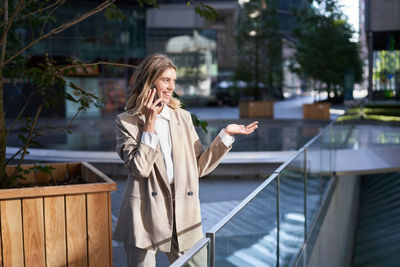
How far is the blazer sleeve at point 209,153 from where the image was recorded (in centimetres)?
320

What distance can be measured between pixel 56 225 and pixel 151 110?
1258 millimetres

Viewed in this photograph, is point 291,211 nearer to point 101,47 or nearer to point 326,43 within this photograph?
point 101,47

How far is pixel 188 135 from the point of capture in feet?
10.2

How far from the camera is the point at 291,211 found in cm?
512

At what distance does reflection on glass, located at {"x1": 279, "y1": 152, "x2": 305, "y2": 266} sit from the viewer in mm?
4500

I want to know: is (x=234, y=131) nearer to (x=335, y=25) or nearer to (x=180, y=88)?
(x=335, y=25)

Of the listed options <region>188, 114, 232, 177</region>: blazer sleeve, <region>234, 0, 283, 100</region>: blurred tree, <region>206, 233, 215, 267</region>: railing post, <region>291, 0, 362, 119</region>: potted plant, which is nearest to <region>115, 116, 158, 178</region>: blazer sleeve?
<region>188, 114, 232, 177</region>: blazer sleeve

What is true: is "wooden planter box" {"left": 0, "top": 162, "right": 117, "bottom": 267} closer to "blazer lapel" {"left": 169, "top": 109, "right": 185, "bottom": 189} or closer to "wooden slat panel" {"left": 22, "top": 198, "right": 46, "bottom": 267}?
"wooden slat panel" {"left": 22, "top": 198, "right": 46, "bottom": 267}

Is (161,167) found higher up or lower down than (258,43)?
lower down

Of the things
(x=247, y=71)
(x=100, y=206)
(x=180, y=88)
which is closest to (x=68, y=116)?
(x=247, y=71)

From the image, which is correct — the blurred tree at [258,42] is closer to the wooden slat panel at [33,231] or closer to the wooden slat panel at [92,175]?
the wooden slat panel at [92,175]

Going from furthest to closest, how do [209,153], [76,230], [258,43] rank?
[258,43], [76,230], [209,153]

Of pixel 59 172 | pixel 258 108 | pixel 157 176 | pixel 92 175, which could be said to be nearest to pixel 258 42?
pixel 258 108

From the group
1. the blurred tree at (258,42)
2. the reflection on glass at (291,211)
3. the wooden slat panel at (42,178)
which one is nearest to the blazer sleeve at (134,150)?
the reflection on glass at (291,211)
